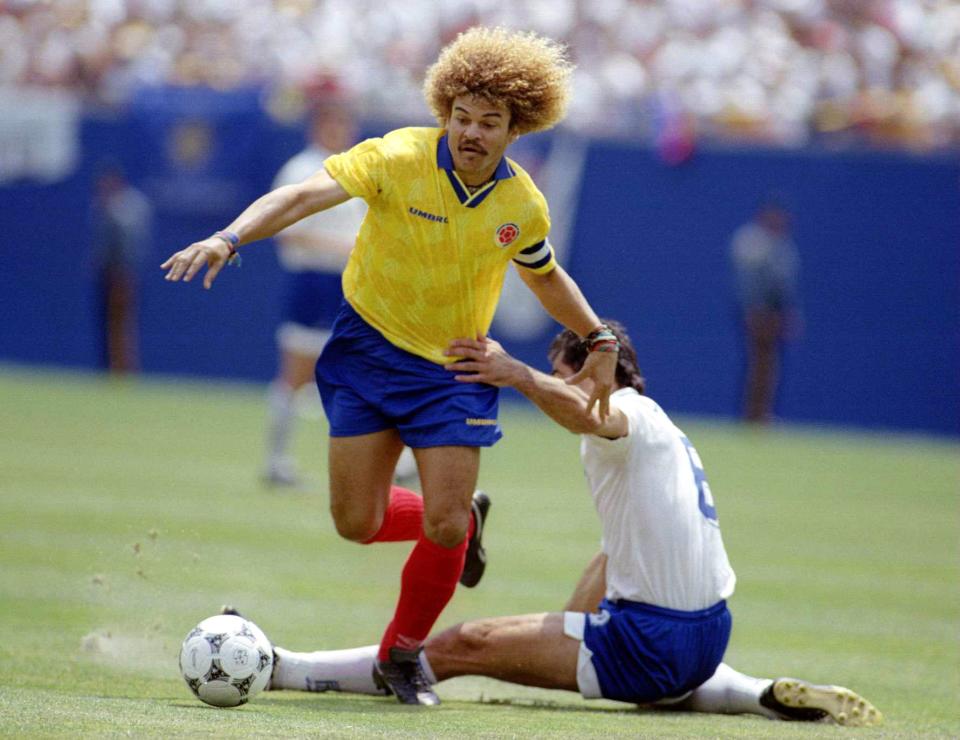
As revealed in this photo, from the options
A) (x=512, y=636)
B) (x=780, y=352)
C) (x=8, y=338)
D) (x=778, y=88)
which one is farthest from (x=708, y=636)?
(x=8, y=338)

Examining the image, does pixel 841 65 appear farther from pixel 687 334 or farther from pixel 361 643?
pixel 361 643

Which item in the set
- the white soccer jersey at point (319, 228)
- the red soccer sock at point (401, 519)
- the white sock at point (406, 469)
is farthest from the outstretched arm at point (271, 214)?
the white soccer jersey at point (319, 228)

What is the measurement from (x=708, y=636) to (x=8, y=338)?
63.3 feet

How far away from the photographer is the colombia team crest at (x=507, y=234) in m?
6.05

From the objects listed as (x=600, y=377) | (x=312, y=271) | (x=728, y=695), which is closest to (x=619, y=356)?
(x=600, y=377)

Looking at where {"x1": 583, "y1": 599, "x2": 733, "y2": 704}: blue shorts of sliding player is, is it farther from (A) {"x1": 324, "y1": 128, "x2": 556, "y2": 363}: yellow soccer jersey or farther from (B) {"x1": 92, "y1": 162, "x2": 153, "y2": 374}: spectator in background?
(B) {"x1": 92, "y1": 162, "x2": 153, "y2": 374}: spectator in background

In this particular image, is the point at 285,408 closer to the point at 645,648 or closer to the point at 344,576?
the point at 344,576

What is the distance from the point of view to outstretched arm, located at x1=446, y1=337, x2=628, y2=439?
5773 millimetres

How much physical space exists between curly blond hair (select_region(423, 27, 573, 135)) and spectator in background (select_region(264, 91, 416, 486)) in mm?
5657

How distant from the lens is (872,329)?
21047mm

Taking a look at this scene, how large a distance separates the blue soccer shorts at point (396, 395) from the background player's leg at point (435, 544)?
0.08m

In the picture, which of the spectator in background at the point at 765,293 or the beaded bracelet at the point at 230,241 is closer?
the beaded bracelet at the point at 230,241

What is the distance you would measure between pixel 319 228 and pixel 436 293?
20.3ft

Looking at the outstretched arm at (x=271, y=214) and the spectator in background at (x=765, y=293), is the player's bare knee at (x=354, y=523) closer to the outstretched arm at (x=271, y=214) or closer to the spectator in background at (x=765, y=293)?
the outstretched arm at (x=271, y=214)
